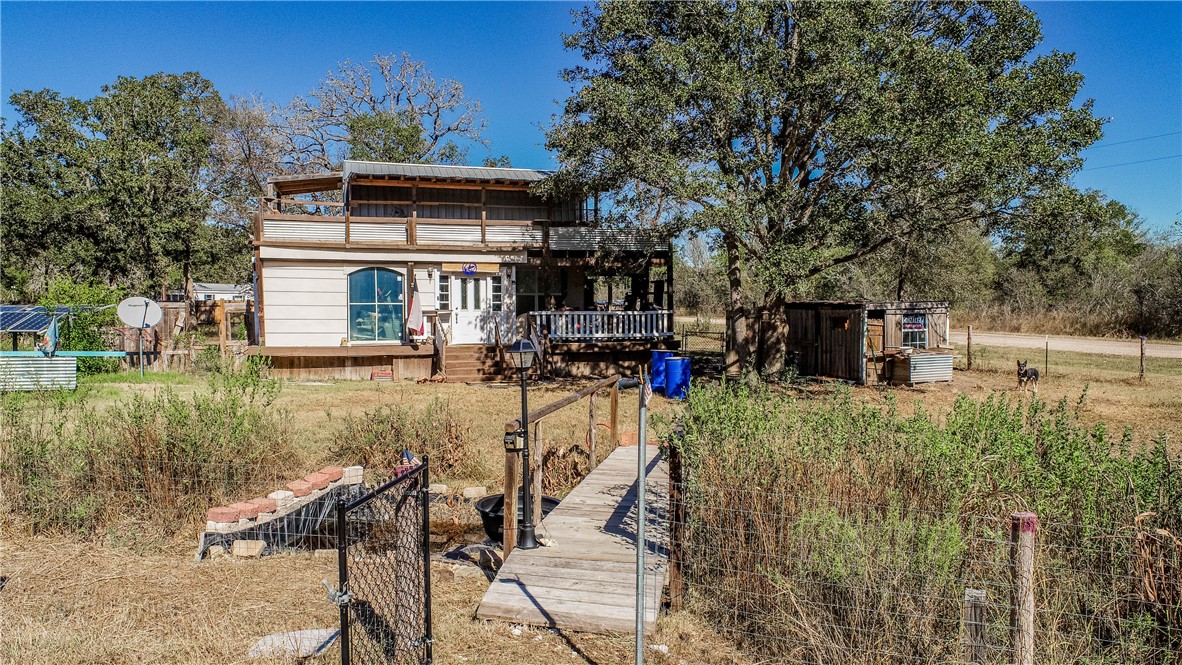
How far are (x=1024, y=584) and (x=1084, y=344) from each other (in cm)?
3019

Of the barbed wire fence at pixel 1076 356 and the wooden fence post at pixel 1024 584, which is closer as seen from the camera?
the wooden fence post at pixel 1024 584

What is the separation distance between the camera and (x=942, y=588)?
3.95m

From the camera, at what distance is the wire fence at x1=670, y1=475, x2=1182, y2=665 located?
3660mm

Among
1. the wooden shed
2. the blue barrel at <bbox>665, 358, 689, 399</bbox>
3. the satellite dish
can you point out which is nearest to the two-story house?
the satellite dish

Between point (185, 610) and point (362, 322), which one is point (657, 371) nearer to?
point (362, 322)

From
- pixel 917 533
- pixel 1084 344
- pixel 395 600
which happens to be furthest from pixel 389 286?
pixel 1084 344

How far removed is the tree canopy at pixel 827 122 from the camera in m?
13.2

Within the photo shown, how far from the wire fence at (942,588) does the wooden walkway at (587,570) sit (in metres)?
0.82

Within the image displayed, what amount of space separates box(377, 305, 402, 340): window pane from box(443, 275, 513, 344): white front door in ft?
4.94

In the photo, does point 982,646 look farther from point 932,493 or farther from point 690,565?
point 690,565

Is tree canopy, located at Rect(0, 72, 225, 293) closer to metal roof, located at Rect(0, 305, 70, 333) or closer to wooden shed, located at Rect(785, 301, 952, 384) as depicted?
metal roof, located at Rect(0, 305, 70, 333)

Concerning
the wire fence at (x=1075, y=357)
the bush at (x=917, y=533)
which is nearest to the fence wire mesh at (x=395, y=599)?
the bush at (x=917, y=533)

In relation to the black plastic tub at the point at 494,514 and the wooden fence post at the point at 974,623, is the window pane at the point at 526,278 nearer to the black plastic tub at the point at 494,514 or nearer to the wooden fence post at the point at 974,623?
the black plastic tub at the point at 494,514

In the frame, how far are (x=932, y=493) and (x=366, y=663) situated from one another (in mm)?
3842
